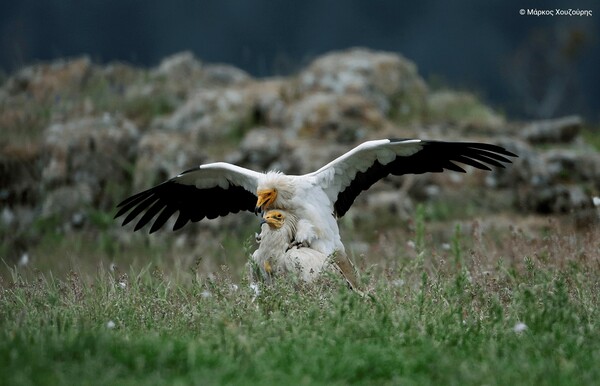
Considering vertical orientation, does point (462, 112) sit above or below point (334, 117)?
above

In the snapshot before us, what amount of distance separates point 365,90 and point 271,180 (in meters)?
8.54

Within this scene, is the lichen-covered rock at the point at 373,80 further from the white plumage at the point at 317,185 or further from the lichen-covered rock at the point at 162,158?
the white plumage at the point at 317,185

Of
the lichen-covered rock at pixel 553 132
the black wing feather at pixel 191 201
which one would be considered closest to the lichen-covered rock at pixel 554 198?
the lichen-covered rock at pixel 553 132

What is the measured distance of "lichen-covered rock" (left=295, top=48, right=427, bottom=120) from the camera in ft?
48.5

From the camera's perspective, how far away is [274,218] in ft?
21.0

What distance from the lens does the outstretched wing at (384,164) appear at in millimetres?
6754

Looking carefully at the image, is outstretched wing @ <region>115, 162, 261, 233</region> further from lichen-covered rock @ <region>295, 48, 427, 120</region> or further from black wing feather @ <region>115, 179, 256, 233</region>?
lichen-covered rock @ <region>295, 48, 427, 120</region>

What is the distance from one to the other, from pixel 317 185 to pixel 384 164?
578 mm

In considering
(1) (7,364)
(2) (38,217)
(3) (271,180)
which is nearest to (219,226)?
(2) (38,217)

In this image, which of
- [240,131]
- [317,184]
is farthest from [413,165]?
[240,131]

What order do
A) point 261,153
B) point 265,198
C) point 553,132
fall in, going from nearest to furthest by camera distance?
point 265,198, point 261,153, point 553,132

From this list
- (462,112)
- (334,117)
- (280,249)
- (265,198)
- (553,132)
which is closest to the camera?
(280,249)

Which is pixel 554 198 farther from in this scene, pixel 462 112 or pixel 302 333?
pixel 302 333

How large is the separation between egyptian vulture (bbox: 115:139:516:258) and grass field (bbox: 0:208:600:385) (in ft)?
2.53
